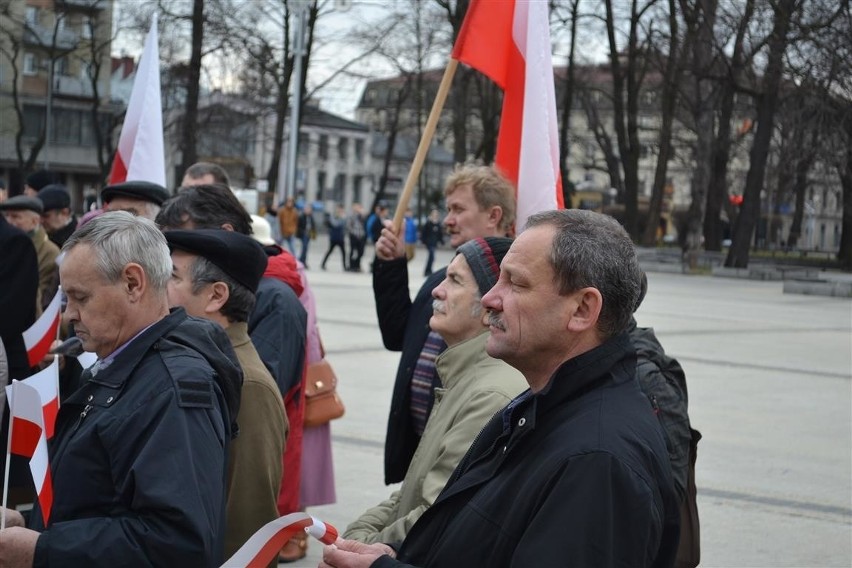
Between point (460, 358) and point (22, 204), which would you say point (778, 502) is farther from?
point (22, 204)

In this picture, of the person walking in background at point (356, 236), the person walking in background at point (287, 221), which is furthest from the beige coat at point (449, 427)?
the person walking in background at point (287, 221)

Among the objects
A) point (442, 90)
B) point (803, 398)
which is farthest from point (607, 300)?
point (803, 398)

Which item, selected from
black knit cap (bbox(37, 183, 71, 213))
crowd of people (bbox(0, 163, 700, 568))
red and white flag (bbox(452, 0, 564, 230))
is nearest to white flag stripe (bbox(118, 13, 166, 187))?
Answer: black knit cap (bbox(37, 183, 71, 213))

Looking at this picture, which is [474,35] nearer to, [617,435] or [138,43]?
[617,435]

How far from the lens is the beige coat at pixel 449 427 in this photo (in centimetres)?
332

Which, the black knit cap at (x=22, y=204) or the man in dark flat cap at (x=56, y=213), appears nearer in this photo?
the black knit cap at (x=22, y=204)

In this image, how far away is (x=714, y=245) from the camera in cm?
4709

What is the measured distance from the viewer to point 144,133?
7.84 meters

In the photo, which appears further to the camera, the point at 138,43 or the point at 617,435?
the point at 138,43

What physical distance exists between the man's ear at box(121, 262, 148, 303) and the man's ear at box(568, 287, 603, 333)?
1.11 meters

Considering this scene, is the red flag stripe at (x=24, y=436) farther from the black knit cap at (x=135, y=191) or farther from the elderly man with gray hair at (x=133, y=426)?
the black knit cap at (x=135, y=191)

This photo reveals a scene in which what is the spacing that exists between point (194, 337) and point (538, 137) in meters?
3.03

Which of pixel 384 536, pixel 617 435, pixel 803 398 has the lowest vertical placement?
pixel 803 398

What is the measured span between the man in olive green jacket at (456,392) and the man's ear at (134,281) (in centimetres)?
87
